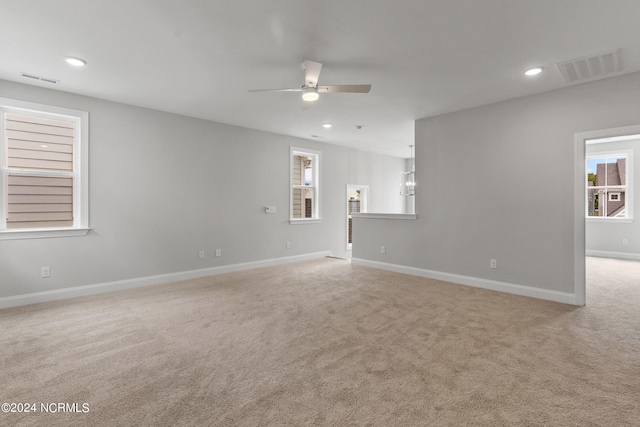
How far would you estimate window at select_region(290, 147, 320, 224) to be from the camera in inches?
272

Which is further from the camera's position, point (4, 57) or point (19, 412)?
point (4, 57)

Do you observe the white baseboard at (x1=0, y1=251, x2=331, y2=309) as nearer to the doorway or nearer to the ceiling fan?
the doorway

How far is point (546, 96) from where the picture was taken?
389cm

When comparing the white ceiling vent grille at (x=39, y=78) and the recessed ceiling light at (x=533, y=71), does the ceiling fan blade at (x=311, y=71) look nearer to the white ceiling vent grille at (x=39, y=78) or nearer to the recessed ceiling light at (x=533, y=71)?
the recessed ceiling light at (x=533, y=71)

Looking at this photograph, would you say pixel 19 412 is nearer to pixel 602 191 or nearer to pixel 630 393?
pixel 630 393

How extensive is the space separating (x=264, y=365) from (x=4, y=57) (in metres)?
3.86

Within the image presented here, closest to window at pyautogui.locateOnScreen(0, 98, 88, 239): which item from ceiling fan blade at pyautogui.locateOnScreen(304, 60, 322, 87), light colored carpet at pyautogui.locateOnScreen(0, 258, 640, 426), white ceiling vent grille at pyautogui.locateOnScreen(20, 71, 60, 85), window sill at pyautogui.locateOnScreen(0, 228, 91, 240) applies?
window sill at pyautogui.locateOnScreen(0, 228, 91, 240)

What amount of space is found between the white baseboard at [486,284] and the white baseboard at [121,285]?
236cm

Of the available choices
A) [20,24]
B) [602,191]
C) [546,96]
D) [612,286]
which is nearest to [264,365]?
[20,24]

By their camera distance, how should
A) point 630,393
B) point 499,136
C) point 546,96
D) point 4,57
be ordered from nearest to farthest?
point 630,393 < point 4,57 < point 546,96 < point 499,136

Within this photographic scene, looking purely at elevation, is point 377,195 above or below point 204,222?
above

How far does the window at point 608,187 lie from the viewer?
22.6 feet

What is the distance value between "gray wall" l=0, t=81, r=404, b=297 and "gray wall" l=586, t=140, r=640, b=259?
6.52 meters

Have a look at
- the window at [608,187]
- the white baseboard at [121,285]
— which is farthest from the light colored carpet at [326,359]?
the window at [608,187]
